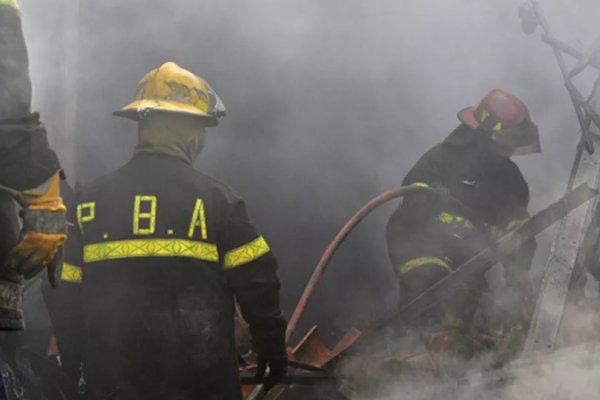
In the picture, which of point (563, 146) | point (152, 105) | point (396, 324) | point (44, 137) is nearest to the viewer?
point (44, 137)

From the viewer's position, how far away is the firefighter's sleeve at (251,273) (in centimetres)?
292

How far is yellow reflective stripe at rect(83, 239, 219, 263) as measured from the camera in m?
2.83

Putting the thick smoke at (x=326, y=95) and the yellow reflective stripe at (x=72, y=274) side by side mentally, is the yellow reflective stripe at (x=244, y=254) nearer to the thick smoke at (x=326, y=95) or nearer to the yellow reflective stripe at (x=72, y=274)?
the yellow reflective stripe at (x=72, y=274)

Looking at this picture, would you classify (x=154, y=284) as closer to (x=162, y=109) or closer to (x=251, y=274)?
(x=251, y=274)

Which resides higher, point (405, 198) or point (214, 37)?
point (214, 37)

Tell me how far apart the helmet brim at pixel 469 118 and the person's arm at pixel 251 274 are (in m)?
2.76

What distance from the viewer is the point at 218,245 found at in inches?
116

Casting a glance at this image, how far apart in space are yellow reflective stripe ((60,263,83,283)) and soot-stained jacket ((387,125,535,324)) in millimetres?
2423

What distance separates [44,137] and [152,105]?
2.54ft

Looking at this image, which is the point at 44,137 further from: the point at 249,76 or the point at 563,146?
the point at 563,146

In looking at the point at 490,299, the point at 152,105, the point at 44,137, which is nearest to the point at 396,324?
the point at 490,299

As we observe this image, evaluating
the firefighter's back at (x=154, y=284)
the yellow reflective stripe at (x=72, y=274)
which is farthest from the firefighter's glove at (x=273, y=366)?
the yellow reflective stripe at (x=72, y=274)

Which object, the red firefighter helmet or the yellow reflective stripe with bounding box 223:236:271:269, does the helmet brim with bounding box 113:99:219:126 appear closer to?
the yellow reflective stripe with bounding box 223:236:271:269

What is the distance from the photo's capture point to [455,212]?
5.05 metres
